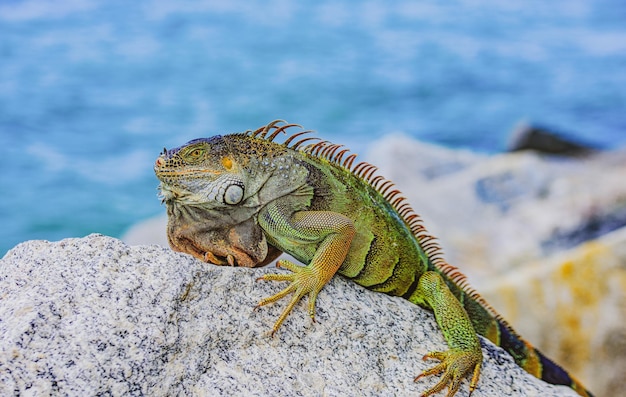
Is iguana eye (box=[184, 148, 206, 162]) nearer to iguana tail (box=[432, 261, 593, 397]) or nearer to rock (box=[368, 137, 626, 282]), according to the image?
iguana tail (box=[432, 261, 593, 397])

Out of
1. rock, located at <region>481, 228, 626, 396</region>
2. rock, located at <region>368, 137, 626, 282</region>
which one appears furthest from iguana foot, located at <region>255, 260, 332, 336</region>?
rock, located at <region>368, 137, 626, 282</region>

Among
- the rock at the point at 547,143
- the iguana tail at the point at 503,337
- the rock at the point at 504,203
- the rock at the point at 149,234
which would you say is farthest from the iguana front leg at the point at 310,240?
the rock at the point at 547,143

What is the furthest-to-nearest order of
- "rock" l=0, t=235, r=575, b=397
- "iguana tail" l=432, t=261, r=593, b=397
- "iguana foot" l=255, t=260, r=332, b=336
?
"iguana tail" l=432, t=261, r=593, b=397
"iguana foot" l=255, t=260, r=332, b=336
"rock" l=0, t=235, r=575, b=397

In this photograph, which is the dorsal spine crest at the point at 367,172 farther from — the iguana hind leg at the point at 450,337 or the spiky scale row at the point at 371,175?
the iguana hind leg at the point at 450,337

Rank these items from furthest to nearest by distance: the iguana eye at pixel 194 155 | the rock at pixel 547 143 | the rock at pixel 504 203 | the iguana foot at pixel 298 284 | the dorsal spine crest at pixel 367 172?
the rock at pixel 547 143 < the rock at pixel 504 203 < the dorsal spine crest at pixel 367 172 < the iguana eye at pixel 194 155 < the iguana foot at pixel 298 284

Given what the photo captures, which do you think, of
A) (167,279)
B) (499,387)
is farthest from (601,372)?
(167,279)

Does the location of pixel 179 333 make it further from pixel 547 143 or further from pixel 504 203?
pixel 547 143
